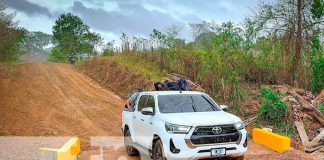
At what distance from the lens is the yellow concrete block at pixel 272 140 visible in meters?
12.5

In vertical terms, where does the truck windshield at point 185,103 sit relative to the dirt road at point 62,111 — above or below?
above

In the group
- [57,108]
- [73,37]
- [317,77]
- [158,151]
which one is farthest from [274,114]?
[73,37]

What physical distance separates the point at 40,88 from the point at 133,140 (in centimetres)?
1798

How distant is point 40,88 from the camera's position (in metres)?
28.6

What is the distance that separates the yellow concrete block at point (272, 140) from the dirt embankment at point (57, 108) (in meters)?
6.12

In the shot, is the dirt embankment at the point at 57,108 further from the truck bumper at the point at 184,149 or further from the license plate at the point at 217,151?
the license plate at the point at 217,151

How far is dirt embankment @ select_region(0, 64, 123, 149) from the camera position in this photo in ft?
60.8

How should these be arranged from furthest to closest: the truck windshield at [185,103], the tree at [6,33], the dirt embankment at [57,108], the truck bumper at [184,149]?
the tree at [6,33]
the dirt embankment at [57,108]
the truck windshield at [185,103]
the truck bumper at [184,149]

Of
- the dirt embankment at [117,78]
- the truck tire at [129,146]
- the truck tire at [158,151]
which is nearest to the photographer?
the truck tire at [158,151]

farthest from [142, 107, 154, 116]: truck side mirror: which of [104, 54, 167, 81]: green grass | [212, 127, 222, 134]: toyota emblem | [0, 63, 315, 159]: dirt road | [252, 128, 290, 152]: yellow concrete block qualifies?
[104, 54, 167, 81]: green grass

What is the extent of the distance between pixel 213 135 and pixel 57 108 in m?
14.6

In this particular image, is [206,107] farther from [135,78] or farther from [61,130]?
[135,78]

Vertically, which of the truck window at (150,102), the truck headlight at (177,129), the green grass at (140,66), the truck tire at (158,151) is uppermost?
the green grass at (140,66)

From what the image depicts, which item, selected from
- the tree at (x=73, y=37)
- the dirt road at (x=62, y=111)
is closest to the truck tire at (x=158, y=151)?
the dirt road at (x=62, y=111)
